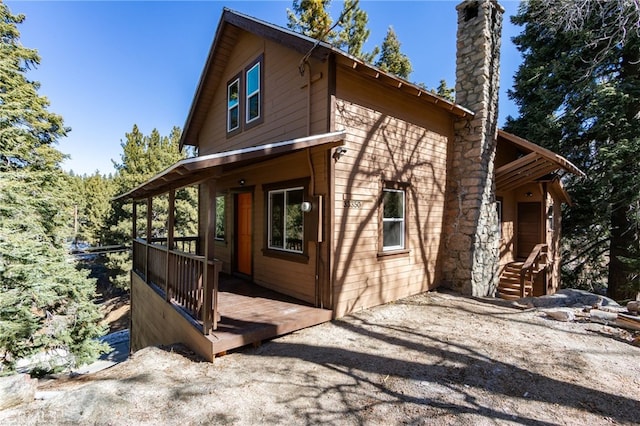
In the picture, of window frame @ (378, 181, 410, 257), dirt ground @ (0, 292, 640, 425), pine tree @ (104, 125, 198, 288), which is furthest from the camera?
pine tree @ (104, 125, 198, 288)

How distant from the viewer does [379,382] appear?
3.38 m

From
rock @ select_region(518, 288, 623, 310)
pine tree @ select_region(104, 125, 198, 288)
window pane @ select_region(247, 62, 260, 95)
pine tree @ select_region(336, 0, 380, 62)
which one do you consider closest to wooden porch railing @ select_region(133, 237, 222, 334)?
window pane @ select_region(247, 62, 260, 95)

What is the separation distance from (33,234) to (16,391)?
23.1 ft

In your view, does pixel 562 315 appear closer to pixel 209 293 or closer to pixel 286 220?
pixel 286 220

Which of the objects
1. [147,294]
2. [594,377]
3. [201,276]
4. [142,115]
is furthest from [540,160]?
[142,115]

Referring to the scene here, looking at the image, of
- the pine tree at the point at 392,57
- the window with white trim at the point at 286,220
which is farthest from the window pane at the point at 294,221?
the pine tree at the point at 392,57

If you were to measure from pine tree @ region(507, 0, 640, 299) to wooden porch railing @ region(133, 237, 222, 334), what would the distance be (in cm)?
1074

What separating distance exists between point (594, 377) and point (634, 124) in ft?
33.8

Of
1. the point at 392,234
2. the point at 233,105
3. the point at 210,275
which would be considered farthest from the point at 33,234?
the point at 392,234

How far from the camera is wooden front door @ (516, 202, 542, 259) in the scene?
1025 cm

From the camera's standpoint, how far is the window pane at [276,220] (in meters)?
6.54

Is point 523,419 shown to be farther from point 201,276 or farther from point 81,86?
point 81,86

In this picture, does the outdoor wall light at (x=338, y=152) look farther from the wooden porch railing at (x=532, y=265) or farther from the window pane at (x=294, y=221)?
the wooden porch railing at (x=532, y=265)

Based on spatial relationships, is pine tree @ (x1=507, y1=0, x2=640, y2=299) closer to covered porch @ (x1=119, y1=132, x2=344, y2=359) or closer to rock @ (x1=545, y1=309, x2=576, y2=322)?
rock @ (x1=545, y1=309, x2=576, y2=322)
